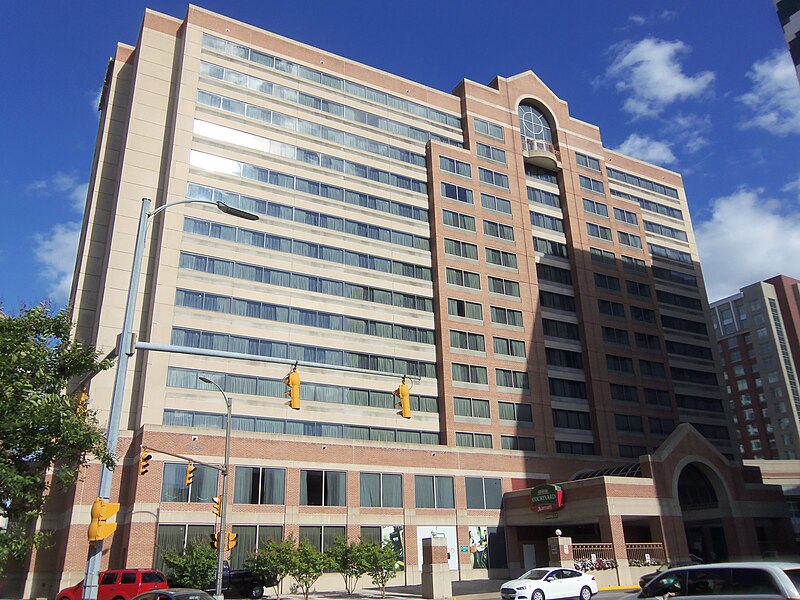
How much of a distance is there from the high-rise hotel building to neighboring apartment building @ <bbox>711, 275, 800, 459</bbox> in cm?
5308

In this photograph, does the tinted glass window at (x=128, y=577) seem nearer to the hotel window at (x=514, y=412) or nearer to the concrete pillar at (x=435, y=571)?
the concrete pillar at (x=435, y=571)

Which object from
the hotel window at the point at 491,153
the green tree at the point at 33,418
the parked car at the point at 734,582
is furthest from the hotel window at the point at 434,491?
the parked car at the point at 734,582

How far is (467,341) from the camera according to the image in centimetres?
6066

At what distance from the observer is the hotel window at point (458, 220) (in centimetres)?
6456

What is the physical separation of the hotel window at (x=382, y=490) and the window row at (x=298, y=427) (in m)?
4.30

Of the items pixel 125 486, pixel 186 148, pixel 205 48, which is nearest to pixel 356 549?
pixel 125 486

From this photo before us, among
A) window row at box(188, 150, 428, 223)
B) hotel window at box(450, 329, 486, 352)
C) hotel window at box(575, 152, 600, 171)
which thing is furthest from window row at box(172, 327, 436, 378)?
hotel window at box(575, 152, 600, 171)

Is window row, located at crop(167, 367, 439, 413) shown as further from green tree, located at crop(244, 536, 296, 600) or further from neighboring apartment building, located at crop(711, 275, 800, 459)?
neighboring apartment building, located at crop(711, 275, 800, 459)

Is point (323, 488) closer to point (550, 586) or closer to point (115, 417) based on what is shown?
point (550, 586)

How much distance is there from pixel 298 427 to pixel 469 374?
16913mm

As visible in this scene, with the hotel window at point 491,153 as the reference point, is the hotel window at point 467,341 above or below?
below

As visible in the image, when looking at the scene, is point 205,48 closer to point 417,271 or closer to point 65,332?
point 417,271

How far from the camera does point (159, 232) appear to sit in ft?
169

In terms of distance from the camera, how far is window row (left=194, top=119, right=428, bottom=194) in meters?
56.5
